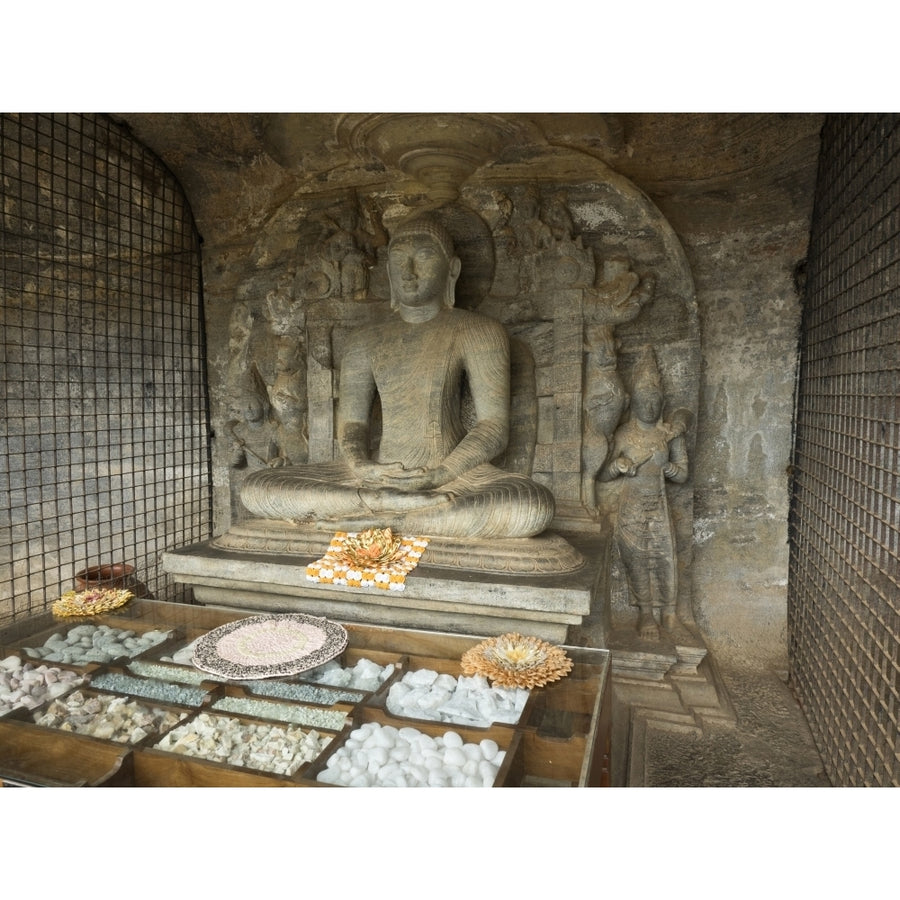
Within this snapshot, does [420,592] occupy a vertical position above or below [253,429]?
below

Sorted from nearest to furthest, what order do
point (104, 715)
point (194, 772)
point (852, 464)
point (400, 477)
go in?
point (194, 772) < point (104, 715) < point (852, 464) < point (400, 477)

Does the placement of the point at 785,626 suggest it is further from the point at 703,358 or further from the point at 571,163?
the point at 571,163

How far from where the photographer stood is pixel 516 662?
2.21m

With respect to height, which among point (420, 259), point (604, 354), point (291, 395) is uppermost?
point (420, 259)

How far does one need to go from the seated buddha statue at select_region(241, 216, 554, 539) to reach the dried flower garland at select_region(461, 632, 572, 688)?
114 cm

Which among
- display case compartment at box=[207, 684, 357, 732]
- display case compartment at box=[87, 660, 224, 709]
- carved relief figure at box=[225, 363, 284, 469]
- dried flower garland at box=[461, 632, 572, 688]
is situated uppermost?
carved relief figure at box=[225, 363, 284, 469]

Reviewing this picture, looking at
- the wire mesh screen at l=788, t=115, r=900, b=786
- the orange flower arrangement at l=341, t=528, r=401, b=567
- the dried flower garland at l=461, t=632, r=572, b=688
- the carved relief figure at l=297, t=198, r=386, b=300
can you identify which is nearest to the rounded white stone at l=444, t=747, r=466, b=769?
the dried flower garland at l=461, t=632, r=572, b=688

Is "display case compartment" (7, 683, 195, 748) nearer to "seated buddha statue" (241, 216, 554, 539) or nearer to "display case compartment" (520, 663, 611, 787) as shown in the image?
"display case compartment" (520, 663, 611, 787)

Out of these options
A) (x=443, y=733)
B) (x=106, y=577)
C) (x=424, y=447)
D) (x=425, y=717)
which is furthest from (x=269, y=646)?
(x=106, y=577)

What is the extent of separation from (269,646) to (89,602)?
1039 millimetres

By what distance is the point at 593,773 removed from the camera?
1807 mm

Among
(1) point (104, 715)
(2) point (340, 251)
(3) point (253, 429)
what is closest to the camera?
(1) point (104, 715)

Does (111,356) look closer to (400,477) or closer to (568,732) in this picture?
(400,477)

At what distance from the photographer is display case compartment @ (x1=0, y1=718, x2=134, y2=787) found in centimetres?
173
